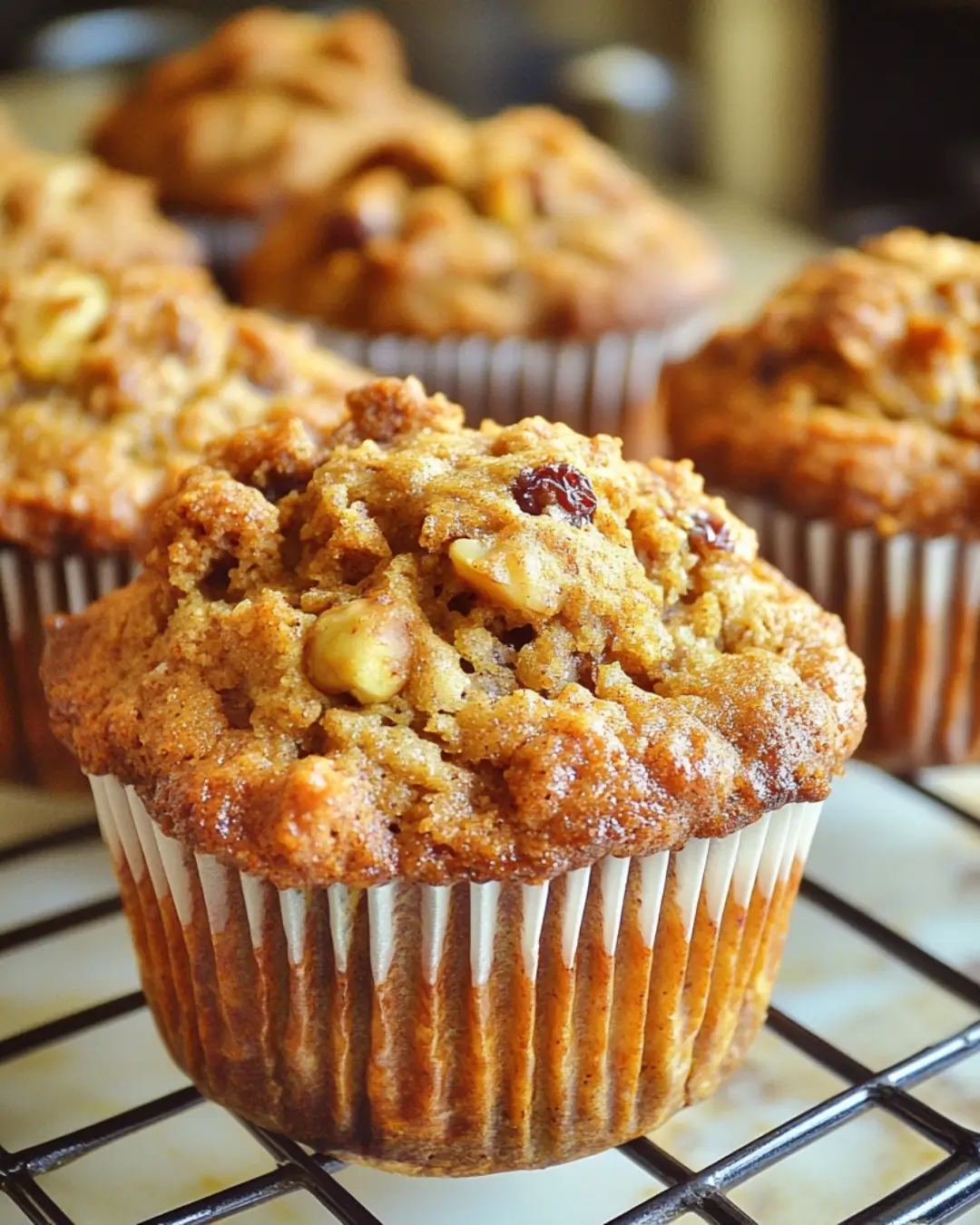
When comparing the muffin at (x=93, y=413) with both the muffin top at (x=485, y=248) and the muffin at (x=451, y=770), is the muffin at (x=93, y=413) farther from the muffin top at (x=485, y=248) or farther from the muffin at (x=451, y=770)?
the muffin top at (x=485, y=248)

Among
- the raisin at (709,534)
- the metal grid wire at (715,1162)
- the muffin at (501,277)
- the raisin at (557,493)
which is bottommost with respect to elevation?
the metal grid wire at (715,1162)

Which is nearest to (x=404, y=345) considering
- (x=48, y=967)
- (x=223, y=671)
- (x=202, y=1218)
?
(x=48, y=967)

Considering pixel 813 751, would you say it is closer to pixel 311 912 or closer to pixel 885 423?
pixel 311 912

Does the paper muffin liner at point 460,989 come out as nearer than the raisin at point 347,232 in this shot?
Yes

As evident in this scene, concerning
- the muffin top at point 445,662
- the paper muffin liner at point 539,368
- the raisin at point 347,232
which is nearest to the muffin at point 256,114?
the raisin at point 347,232

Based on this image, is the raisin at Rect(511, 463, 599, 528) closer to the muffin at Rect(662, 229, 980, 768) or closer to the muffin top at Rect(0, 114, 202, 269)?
the muffin at Rect(662, 229, 980, 768)

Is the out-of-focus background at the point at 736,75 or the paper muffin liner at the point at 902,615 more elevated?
the out-of-focus background at the point at 736,75

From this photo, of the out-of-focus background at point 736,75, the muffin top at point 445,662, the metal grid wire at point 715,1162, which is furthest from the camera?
the out-of-focus background at point 736,75
